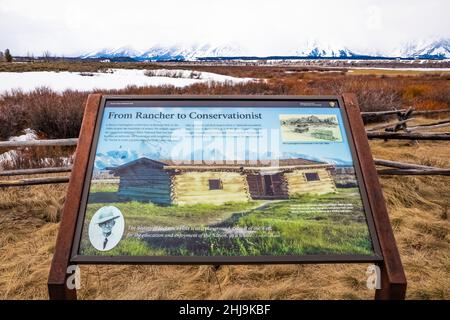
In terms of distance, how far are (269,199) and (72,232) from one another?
1211 mm

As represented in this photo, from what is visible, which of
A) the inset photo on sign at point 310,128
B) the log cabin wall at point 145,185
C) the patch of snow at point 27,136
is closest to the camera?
the log cabin wall at point 145,185

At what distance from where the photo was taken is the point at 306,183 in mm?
2467

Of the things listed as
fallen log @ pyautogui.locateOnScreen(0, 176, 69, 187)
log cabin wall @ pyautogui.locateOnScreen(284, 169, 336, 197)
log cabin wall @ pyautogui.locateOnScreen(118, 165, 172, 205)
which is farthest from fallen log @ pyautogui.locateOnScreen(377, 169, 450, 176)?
fallen log @ pyautogui.locateOnScreen(0, 176, 69, 187)

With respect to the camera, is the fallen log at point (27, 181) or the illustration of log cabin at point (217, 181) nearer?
the illustration of log cabin at point (217, 181)

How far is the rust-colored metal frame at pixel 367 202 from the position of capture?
83.7 inches

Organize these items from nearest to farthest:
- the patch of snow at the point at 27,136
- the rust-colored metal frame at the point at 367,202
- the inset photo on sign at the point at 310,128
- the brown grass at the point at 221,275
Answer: the rust-colored metal frame at the point at 367,202 < the inset photo on sign at the point at 310,128 < the brown grass at the point at 221,275 < the patch of snow at the point at 27,136

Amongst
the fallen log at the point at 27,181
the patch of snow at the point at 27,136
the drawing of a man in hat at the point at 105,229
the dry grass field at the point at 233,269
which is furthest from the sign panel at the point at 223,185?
the patch of snow at the point at 27,136

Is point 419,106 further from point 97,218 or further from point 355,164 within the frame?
point 97,218

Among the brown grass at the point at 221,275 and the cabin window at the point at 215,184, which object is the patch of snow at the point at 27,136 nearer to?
the brown grass at the point at 221,275

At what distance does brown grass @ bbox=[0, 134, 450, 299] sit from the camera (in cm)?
309

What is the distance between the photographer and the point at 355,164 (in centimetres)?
250

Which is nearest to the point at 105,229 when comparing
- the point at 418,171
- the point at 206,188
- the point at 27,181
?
the point at 206,188

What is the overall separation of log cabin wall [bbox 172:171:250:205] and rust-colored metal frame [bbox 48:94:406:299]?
0.43m
